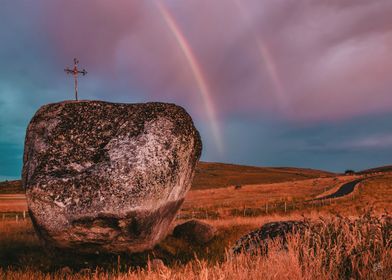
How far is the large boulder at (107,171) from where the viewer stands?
42.3 ft

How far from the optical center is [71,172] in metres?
14.0

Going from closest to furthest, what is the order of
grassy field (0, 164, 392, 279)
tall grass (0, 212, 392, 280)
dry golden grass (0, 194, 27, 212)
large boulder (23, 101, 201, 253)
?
1. tall grass (0, 212, 392, 280)
2. grassy field (0, 164, 392, 279)
3. large boulder (23, 101, 201, 253)
4. dry golden grass (0, 194, 27, 212)

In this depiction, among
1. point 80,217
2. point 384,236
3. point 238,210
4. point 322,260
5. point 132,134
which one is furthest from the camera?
point 238,210

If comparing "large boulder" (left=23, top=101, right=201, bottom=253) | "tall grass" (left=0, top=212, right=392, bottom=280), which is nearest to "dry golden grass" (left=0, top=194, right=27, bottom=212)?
"large boulder" (left=23, top=101, right=201, bottom=253)

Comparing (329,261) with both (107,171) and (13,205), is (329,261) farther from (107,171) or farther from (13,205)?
(13,205)

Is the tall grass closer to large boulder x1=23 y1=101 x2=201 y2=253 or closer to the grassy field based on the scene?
the grassy field

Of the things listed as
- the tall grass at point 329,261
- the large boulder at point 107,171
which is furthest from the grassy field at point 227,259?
the large boulder at point 107,171

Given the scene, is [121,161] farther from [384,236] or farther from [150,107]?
[384,236]

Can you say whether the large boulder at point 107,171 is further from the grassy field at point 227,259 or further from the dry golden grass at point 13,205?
the dry golden grass at point 13,205

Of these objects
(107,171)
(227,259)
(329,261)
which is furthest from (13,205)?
(329,261)

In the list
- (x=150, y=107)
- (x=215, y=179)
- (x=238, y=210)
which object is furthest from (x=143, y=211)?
(x=215, y=179)

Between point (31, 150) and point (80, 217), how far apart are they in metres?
3.98

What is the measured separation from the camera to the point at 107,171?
13.5m

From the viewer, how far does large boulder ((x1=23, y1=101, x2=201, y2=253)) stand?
42.3 feet
